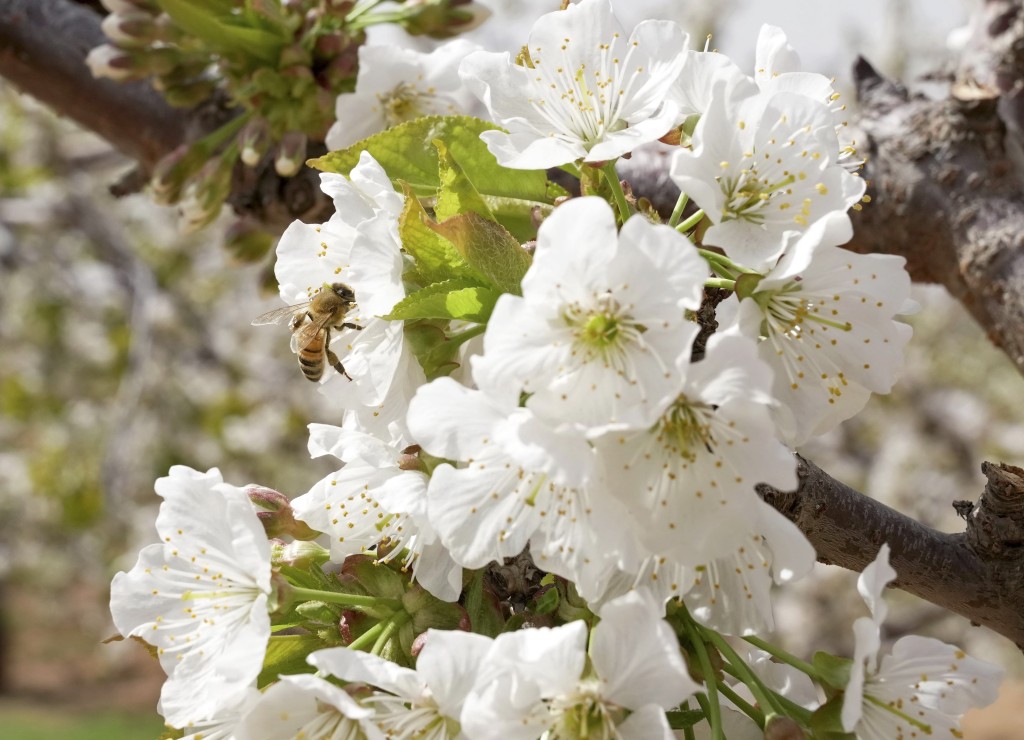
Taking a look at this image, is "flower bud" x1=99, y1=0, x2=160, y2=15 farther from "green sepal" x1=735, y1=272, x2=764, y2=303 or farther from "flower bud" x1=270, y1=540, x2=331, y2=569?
"green sepal" x1=735, y1=272, x2=764, y2=303

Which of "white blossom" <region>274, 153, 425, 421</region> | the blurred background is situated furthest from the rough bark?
the blurred background

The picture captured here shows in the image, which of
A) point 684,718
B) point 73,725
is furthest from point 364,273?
point 73,725

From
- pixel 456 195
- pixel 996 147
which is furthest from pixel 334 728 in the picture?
pixel 996 147

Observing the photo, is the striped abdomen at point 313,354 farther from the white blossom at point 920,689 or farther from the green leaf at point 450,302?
the white blossom at point 920,689

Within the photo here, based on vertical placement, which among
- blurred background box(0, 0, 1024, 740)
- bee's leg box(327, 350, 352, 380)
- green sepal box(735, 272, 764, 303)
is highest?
green sepal box(735, 272, 764, 303)

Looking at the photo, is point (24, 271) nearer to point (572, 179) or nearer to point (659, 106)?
point (572, 179)
